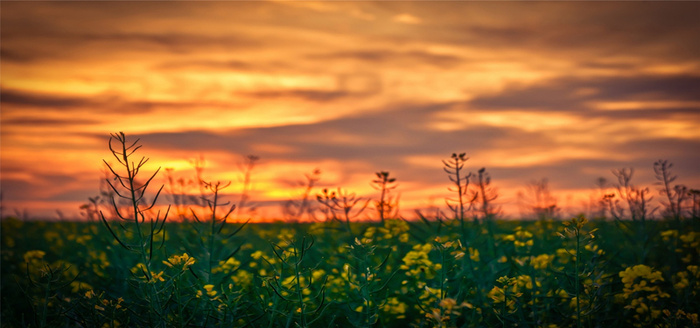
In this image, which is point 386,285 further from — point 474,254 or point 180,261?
point 180,261

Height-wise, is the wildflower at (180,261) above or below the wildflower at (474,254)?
above

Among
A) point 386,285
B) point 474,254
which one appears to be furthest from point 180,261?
point 474,254

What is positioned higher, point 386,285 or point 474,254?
point 474,254

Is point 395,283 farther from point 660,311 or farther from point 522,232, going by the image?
point 660,311

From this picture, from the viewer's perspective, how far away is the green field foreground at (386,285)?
4426 mm

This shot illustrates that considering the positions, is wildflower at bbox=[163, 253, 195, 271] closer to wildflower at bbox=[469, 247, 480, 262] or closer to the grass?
the grass

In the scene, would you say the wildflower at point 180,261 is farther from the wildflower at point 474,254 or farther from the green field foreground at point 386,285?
the wildflower at point 474,254

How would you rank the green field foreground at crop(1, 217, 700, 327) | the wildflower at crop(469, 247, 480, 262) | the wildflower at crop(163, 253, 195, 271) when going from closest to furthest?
the wildflower at crop(163, 253, 195, 271) < the green field foreground at crop(1, 217, 700, 327) < the wildflower at crop(469, 247, 480, 262)

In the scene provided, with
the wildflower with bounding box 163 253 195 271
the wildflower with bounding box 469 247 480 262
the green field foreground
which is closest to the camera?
the wildflower with bounding box 163 253 195 271

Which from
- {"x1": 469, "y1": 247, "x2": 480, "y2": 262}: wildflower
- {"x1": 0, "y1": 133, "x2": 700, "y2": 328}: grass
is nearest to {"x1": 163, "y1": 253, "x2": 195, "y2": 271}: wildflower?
{"x1": 0, "y1": 133, "x2": 700, "y2": 328}: grass

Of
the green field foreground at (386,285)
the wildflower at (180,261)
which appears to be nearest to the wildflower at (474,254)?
the green field foreground at (386,285)

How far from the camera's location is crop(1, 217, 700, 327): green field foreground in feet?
14.5

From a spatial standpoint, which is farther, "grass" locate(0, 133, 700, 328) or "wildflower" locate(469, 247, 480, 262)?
"wildflower" locate(469, 247, 480, 262)

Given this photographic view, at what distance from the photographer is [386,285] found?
563cm
